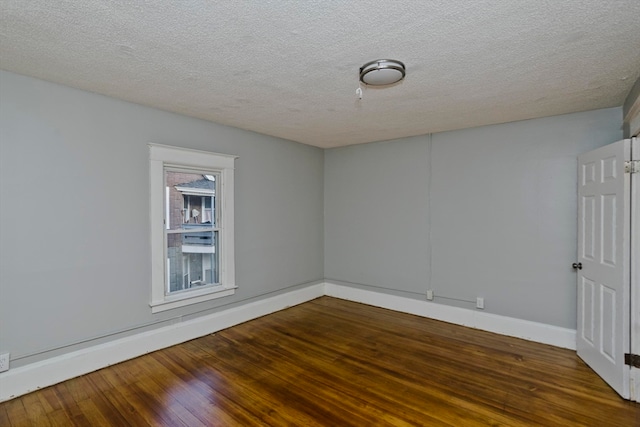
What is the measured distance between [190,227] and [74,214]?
112 centimetres

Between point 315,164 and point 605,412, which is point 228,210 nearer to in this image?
point 315,164

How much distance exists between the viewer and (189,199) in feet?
11.9

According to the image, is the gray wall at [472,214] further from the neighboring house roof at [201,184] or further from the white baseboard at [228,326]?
the neighboring house roof at [201,184]

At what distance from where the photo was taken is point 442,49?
1989 mm

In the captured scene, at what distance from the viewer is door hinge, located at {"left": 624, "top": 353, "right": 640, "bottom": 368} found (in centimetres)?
238

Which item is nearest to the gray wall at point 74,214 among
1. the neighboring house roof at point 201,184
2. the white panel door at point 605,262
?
the neighboring house roof at point 201,184

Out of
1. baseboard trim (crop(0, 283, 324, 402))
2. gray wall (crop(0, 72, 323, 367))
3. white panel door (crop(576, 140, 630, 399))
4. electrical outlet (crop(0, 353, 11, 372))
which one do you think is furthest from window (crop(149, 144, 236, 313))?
white panel door (crop(576, 140, 630, 399))

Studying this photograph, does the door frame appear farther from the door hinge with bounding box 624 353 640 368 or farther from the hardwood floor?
the hardwood floor

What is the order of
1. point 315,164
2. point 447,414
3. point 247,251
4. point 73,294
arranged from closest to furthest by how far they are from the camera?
point 447,414
point 73,294
point 247,251
point 315,164

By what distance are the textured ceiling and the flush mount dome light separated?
7 centimetres

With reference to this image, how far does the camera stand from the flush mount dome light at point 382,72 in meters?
2.16

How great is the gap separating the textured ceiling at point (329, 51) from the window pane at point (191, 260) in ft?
4.83

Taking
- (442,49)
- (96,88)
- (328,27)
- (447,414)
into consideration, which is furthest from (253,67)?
(447,414)

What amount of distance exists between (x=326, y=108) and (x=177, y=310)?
8.89ft
